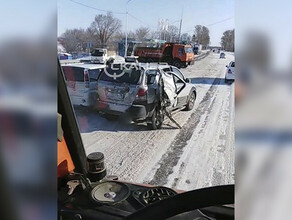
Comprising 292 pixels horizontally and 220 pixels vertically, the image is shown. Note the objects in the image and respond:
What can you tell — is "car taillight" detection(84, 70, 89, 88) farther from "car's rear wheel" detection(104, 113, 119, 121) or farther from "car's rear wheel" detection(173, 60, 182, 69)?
"car's rear wheel" detection(173, 60, 182, 69)

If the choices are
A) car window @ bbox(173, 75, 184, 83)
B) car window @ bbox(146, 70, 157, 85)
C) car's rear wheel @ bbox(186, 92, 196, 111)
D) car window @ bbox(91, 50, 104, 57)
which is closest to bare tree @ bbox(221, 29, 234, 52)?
car window @ bbox(146, 70, 157, 85)

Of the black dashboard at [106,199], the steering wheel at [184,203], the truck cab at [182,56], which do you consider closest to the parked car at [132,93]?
the black dashboard at [106,199]

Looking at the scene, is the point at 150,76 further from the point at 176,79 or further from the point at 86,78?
the point at 86,78

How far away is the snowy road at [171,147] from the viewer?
9.52ft

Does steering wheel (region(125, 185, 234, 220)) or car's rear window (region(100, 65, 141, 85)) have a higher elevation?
car's rear window (region(100, 65, 141, 85))

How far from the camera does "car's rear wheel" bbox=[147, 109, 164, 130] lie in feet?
15.1

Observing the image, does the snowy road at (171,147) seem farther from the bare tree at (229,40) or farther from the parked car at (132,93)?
the bare tree at (229,40)

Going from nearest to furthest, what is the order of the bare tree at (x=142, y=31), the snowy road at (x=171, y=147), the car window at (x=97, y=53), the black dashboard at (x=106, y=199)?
1. the black dashboard at (x=106, y=199)
2. the snowy road at (x=171, y=147)
3. the car window at (x=97, y=53)
4. the bare tree at (x=142, y=31)

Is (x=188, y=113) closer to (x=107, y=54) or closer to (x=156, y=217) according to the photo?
(x=107, y=54)

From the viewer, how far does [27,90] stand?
1.66 ft

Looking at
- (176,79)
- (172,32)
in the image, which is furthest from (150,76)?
(172,32)

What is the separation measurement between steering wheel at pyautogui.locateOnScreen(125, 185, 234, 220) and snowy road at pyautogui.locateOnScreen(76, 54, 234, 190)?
1466mm

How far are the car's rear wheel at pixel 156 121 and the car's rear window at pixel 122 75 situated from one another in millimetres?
633

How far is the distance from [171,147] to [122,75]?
5.24 ft
